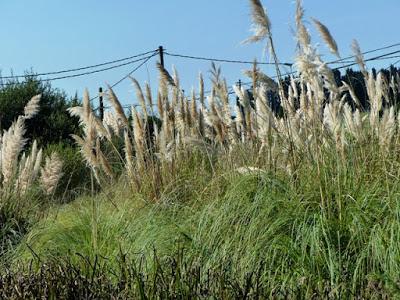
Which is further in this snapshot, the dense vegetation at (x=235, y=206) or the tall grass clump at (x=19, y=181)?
the tall grass clump at (x=19, y=181)

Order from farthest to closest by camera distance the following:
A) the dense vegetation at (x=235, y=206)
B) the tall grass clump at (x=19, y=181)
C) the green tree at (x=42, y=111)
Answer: the green tree at (x=42, y=111)
the tall grass clump at (x=19, y=181)
the dense vegetation at (x=235, y=206)

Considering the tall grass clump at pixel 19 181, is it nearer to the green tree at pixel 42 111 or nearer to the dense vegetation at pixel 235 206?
the dense vegetation at pixel 235 206

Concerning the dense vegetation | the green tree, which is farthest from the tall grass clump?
the green tree

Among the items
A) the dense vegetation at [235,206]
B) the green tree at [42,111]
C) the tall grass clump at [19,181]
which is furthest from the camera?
the green tree at [42,111]

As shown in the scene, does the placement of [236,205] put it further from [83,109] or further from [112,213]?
[83,109]

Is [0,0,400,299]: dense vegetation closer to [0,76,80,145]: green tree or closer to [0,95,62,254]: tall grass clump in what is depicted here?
[0,95,62,254]: tall grass clump

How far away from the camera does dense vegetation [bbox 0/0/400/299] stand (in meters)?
3.54

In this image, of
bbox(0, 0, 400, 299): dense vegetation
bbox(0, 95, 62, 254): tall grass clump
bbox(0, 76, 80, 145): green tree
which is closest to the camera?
bbox(0, 0, 400, 299): dense vegetation

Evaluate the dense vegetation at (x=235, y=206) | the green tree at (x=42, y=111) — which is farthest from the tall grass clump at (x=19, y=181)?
the green tree at (x=42, y=111)

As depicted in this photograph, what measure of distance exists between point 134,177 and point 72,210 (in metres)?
0.64

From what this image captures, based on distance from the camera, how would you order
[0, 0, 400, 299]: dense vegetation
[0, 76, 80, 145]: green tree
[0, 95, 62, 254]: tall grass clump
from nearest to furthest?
[0, 0, 400, 299]: dense vegetation → [0, 95, 62, 254]: tall grass clump → [0, 76, 80, 145]: green tree

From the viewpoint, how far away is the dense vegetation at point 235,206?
3.54 m

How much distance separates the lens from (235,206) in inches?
192

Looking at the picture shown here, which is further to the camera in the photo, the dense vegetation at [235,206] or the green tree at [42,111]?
the green tree at [42,111]
